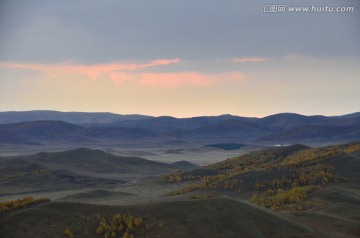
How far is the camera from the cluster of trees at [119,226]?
25484 millimetres

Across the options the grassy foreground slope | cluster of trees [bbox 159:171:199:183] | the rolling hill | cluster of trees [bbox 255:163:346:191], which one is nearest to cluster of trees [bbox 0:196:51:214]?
the grassy foreground slope

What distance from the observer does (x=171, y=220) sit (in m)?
27.5

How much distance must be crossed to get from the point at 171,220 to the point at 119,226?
3.13m

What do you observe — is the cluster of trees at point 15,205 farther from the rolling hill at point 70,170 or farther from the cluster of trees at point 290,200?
the rolling hill at point 70,170

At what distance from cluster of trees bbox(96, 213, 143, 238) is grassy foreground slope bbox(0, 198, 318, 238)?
379 mm

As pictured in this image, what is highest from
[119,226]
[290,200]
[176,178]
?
[119,226]

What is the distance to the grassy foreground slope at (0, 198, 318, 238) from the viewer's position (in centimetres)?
2553

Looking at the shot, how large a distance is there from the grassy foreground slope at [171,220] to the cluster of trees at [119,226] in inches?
14.9

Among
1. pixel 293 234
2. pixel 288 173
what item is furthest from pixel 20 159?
pixel 293 234

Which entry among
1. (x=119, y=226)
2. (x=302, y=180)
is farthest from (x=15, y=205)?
(x=302, y=180)

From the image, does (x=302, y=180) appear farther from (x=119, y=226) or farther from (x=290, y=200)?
(x=119, y=226)

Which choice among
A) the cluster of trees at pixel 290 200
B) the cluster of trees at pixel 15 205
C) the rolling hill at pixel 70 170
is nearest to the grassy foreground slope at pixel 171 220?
the cluster of trees at pixel 15 205

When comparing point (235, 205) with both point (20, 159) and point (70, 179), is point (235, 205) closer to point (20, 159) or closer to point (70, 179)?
point (70, 179)

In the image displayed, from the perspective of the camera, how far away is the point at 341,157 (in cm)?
5956
